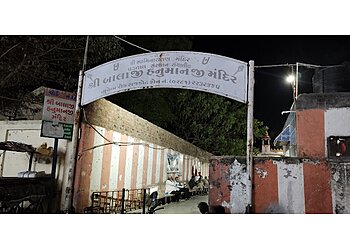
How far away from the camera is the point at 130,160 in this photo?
20.2 feet

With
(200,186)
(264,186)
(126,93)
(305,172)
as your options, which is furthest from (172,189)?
(305,172)

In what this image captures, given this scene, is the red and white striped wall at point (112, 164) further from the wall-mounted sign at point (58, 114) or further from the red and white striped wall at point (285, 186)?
the red and white striped wall at point (285, 186)

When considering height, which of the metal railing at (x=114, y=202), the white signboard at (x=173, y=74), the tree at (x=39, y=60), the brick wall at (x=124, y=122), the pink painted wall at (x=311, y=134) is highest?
the tree at (x=39, y=60)

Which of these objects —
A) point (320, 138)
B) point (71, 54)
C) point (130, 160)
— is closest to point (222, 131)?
point (130, 160)

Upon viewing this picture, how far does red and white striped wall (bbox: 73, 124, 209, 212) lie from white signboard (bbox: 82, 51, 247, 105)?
2.69ft

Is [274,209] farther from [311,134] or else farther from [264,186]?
[311,134]

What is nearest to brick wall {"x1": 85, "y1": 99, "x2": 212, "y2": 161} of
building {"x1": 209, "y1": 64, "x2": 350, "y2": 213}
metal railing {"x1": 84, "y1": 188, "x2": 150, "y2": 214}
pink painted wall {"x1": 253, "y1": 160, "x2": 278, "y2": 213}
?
metal railing {"x1": 84, "y1": 188, "x2": 150, "y2": 214}

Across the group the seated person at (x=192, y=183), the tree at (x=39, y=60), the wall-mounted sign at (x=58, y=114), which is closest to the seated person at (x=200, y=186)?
the seated person at (x=192, y=183)

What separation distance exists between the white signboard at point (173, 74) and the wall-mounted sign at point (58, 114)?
0.40 meters

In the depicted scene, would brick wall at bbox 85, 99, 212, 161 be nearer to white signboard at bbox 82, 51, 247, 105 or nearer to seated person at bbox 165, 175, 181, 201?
white signboard at bbox 82, 51, 247, 105

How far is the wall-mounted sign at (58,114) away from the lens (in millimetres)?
4371

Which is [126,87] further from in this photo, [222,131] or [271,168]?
[222,131]

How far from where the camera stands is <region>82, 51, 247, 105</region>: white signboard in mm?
3875

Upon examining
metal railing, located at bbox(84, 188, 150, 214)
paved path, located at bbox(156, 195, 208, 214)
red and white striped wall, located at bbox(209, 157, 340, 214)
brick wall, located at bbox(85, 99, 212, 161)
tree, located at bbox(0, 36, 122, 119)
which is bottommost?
paved path, located at bbox(156, 195, 208, 214)
